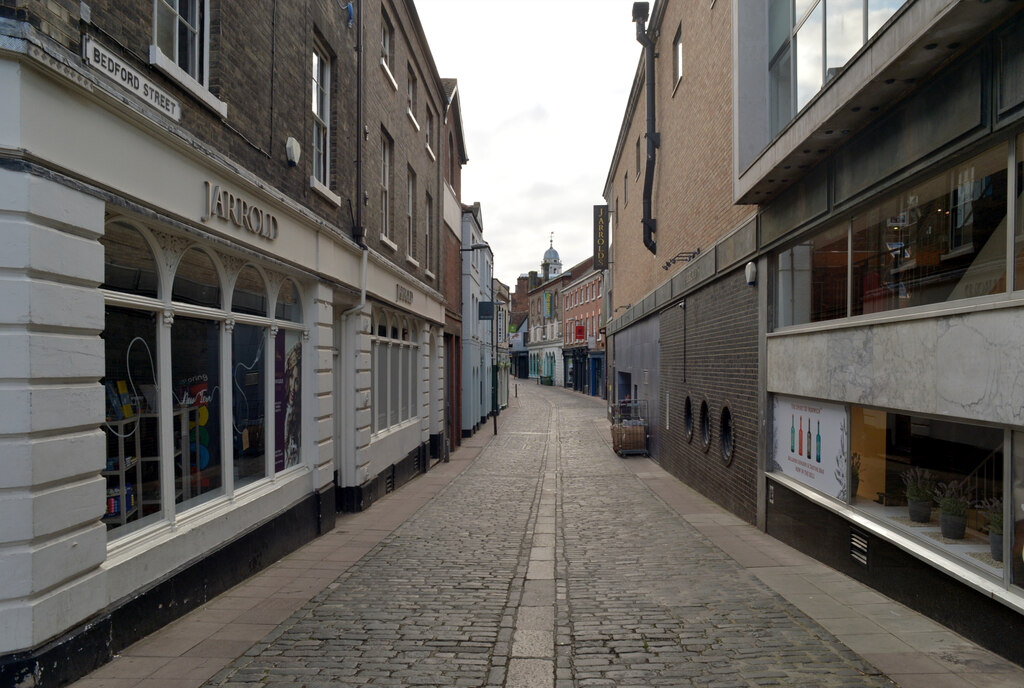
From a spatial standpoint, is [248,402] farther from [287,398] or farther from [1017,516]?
[1017,516]

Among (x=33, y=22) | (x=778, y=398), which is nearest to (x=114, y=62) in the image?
(x=33, y=22)

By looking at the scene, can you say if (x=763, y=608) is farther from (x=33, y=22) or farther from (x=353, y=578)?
(x=33, y=22)

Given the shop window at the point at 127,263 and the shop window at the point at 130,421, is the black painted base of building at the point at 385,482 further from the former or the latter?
the shop window at the point at 127,263

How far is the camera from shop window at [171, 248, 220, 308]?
20.3ft

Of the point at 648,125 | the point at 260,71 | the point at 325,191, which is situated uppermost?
the point at 648,125

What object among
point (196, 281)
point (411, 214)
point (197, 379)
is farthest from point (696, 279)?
point (197, 379)

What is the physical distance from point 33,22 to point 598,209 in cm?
3301

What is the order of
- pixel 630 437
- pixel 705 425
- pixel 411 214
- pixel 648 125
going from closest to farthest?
pixel 705 425 < pixel 411 214 < pixel 648 125 < pixel 630 437

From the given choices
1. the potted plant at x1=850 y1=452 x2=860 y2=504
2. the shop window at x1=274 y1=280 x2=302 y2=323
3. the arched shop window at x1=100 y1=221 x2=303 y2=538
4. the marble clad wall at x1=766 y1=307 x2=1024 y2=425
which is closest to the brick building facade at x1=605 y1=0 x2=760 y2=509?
the marble clad wall at x1=766 y1=307 x2=1024 y2=425

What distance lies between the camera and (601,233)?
3562 cm

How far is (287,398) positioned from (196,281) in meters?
2.63

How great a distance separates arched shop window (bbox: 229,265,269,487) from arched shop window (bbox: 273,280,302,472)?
1.26 ft

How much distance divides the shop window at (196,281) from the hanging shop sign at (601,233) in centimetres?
2974

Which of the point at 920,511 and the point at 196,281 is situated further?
the point at 196,281
